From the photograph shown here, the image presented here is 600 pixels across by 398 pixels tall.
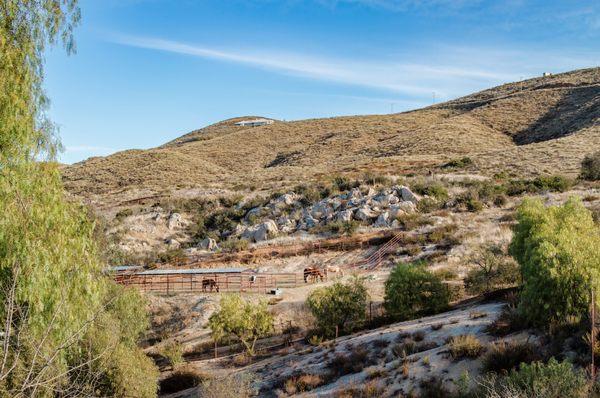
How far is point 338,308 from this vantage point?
69.7 feet

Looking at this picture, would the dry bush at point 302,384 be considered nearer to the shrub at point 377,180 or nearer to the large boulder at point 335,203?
the large boulder at point 335,203

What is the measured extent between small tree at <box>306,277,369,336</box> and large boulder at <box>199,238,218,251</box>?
18498 millimetres

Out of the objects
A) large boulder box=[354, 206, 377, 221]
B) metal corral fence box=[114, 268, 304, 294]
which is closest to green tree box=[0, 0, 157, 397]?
metal corral fence box=[114, 268, 304, 294]

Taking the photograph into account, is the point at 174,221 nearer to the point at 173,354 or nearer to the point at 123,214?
the point at 123,214

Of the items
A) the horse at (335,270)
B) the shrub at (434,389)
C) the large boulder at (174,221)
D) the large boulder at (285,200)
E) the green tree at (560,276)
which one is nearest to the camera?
the shrub at (434,389)

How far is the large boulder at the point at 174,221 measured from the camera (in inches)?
1756

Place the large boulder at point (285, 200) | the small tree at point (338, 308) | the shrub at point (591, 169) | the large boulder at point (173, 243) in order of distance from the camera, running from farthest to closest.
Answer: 1. the large boulder at point (285, 200)
2. the shrub at point (591, 169)
3. the large boulder at point (173, 243)
4. the small tree at point (338, 308)

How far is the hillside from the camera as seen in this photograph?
5612cm

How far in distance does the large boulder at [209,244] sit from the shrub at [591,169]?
3077 cm

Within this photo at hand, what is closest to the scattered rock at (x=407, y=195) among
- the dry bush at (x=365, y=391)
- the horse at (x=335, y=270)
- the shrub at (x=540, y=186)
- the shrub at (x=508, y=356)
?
the shrub at (x=540, y=186)

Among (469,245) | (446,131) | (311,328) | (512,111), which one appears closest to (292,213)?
(469,245)

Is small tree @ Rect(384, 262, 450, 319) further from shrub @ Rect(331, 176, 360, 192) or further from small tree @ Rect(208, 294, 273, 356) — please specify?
shrub @ Rect(331, 176, 360, 192)

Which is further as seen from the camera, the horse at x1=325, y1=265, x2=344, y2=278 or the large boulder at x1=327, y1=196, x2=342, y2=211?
the large boulder at x1=327, y1=196, x2=342, y2=211

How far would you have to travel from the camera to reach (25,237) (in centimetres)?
955
